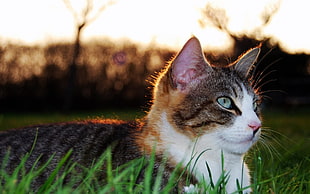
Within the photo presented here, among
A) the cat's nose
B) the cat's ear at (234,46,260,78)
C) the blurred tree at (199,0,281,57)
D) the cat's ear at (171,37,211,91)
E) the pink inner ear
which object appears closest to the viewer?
the cat's nose

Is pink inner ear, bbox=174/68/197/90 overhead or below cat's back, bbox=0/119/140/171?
overhead

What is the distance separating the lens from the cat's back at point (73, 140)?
3164 millimetres

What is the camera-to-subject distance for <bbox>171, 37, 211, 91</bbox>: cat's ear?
2964 mm

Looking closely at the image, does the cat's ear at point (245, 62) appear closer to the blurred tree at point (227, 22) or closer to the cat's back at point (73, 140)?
the cat's back at point (73, 140)

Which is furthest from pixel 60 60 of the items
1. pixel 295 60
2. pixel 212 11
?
pixel 295 60

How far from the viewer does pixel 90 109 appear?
50.5 feet

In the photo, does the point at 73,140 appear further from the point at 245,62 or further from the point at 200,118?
the point at 245,62

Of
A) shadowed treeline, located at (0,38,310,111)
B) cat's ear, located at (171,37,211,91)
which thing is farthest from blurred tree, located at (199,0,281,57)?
cat's ear, located at (171,37,211,91)

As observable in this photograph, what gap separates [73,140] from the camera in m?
3.41

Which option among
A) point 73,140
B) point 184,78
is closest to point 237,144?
point 184,78

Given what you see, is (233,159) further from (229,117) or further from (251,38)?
(251,38)

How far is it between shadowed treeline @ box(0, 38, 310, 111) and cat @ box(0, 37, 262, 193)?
10526mm

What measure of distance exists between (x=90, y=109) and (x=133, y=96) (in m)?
1.58

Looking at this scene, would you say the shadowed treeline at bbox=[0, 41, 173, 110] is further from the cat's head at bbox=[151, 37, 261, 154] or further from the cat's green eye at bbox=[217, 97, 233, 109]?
the cat's green eye at bbox=[217, 97, 233, 109]
